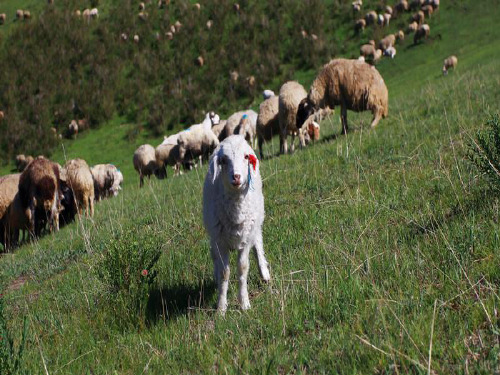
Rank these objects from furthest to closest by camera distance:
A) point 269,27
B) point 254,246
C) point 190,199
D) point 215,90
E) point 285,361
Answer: point 269,27
point 215,90
point 190,199
point 254,246
point 285,361

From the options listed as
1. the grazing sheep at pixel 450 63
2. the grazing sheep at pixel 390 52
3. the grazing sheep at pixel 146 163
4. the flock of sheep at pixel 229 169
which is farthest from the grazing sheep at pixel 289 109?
the grazing sheep at pixel 390 52

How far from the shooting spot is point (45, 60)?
Answer: 37750 millimetres

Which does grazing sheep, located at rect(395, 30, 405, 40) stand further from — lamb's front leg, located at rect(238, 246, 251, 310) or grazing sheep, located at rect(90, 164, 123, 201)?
lamb's front leg, located at rect(238, 246, 251, 310)

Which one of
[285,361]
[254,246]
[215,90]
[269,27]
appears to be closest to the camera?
[285,361]

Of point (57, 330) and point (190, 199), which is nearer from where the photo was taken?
point (57, 330)

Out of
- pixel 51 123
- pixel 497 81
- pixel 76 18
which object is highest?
pixel 76 18

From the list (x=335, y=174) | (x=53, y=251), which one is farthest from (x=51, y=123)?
(x=335, y=174)

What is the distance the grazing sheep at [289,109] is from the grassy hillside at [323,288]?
507cm

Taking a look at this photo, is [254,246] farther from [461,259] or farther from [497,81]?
[497,81]

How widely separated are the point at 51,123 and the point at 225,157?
32.0m

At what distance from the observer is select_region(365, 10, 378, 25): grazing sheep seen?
32938mm

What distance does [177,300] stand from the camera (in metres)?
4.66

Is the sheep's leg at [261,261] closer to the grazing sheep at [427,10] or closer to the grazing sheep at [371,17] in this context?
the grazing sheep at [427,10]

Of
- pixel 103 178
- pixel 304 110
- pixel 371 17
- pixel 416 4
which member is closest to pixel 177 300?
pixel 304 110
